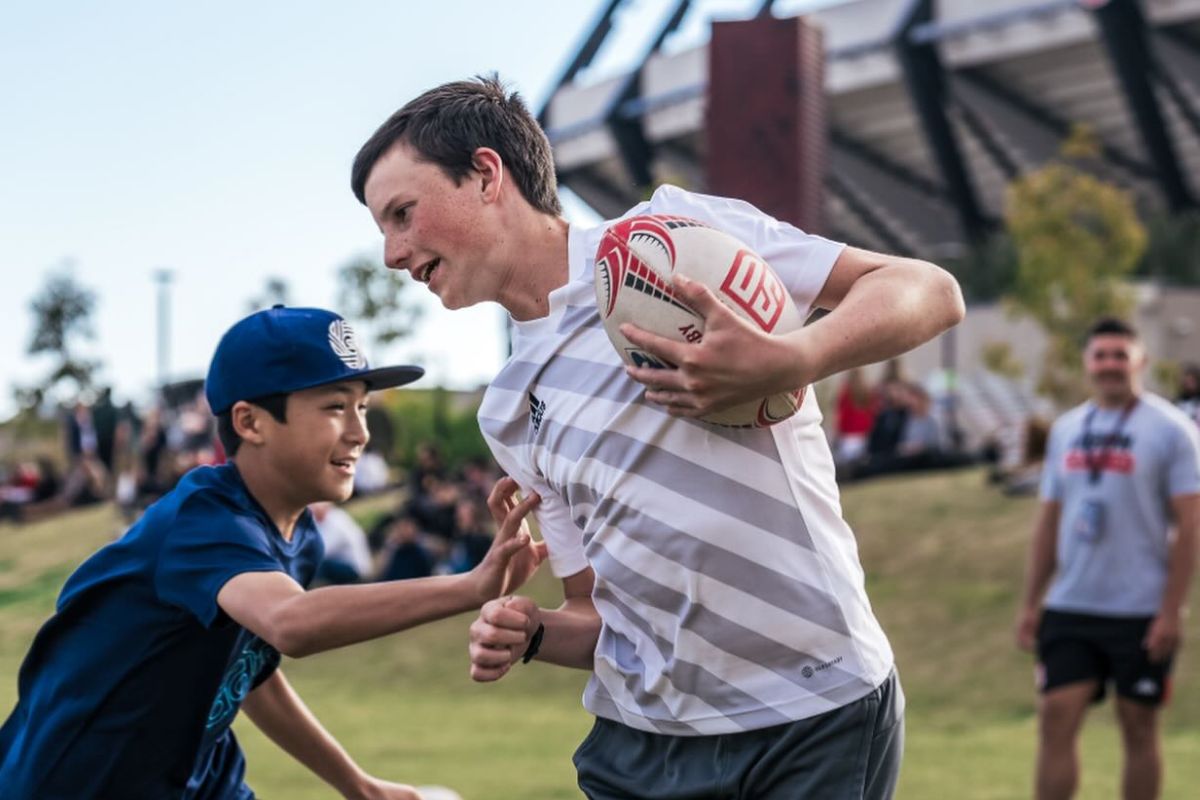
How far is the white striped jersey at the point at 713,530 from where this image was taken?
3.15 m

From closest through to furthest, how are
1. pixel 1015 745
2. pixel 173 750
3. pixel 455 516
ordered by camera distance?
pixel 173 750 < pixel 1015 745 < pixel 455 516

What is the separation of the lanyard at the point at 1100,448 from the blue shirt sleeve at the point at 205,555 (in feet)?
17.7

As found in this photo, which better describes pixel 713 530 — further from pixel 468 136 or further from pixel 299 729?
pixel 299 729

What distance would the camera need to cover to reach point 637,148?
5844cm

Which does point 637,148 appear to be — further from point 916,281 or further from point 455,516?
point 916,281

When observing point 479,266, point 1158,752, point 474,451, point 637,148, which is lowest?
point 474,451

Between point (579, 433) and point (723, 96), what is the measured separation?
651 centimetres

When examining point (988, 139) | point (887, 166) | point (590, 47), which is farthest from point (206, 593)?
point (590, 47)

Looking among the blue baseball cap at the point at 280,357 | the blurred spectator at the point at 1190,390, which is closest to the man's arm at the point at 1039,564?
the blurred spectator at the point at 1190,390

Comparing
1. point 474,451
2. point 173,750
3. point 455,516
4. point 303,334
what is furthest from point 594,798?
point 474,451

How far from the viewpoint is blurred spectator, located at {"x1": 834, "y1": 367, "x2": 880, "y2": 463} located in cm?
2020

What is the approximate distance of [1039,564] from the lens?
8602 millimetres

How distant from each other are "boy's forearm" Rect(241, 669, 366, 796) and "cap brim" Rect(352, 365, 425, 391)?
84 centimetres

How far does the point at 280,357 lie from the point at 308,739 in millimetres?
1095
